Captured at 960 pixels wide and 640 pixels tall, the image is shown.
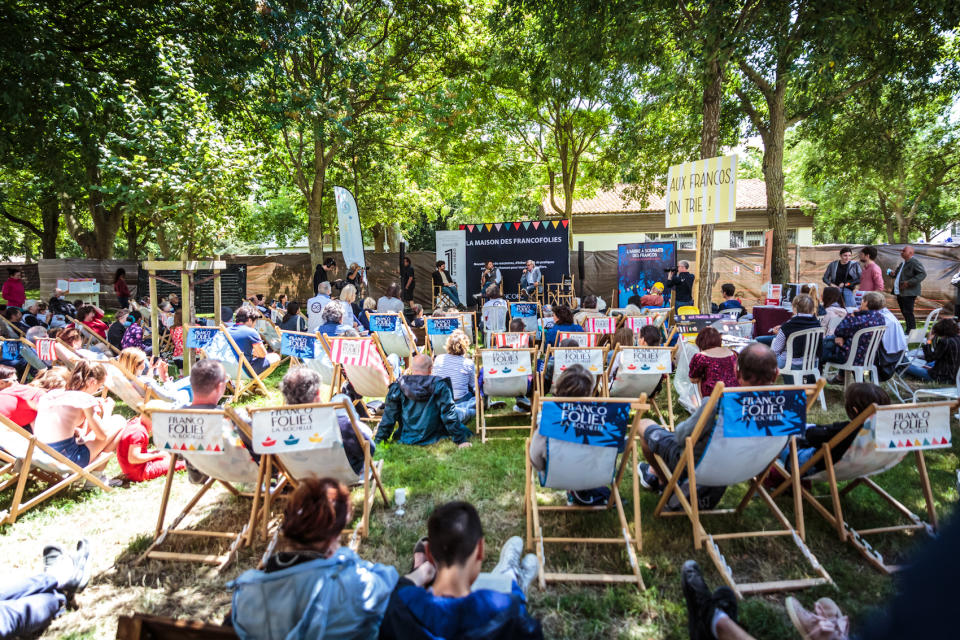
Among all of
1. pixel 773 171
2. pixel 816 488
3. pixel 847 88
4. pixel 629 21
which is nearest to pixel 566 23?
pixel 629 21

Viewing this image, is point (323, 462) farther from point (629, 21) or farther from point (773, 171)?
point (773, 171)

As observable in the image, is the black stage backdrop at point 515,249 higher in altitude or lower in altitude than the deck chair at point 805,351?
higher

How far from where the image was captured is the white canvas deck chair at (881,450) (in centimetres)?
279

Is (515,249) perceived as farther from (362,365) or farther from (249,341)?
(362,365)

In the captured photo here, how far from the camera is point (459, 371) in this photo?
5.27 meters

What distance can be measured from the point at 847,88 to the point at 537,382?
1076cm

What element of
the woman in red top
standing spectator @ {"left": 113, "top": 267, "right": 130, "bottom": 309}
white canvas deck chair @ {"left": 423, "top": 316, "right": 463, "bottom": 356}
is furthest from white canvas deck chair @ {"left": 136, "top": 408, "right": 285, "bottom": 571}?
standing spectator @ {"left": 113, "top": 267, "right": 130, "bottom": 309}

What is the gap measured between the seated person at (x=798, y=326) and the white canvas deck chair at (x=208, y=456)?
5.19 m

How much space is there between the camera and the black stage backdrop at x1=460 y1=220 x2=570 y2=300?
14961 millimetres

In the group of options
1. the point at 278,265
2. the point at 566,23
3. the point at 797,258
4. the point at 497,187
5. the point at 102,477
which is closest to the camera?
the point at 102,477

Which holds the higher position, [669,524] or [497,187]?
[497,187]

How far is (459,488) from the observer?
3.90 metres

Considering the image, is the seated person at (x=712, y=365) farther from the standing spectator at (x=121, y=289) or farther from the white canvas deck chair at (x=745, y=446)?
the standing spectator at (x=121, y=289)

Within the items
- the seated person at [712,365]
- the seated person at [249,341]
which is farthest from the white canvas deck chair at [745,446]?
the seated person at [249,341]
